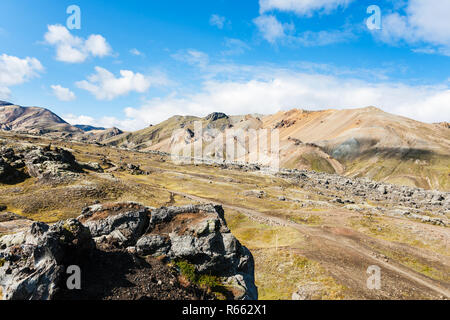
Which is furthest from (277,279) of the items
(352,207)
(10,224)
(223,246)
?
(352,207)

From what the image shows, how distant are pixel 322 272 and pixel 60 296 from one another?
3679cm

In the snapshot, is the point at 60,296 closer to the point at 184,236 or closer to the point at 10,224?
the point at 184,236

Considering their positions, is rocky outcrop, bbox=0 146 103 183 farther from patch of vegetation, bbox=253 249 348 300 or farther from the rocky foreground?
patch of vegetation, bbox=253 249 348 300

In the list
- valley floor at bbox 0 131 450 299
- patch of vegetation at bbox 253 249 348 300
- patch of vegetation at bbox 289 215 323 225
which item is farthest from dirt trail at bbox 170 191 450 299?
patch of vegetation at bbox 289 215 323 225

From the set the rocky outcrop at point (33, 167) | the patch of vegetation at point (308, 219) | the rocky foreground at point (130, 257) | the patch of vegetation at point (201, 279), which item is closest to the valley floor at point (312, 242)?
the patch of vegetation at point (308, 219)

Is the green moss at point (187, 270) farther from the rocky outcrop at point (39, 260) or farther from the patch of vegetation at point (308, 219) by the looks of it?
the patch of vegetation at point (308, 219)

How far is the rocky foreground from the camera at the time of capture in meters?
14.4

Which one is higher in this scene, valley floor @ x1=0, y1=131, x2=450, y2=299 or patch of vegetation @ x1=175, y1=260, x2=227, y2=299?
patch of vegetation @ x1=175, y1=260, x2=227, y2=299

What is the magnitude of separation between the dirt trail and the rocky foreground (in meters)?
23.4

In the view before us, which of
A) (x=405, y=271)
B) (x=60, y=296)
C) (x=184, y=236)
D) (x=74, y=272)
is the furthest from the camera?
(x=405, y=271)

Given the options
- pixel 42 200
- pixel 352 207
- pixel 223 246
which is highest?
pixel 223 246

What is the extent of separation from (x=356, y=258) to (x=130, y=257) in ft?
141

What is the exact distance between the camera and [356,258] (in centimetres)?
4425

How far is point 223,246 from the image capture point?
73.7 ft
